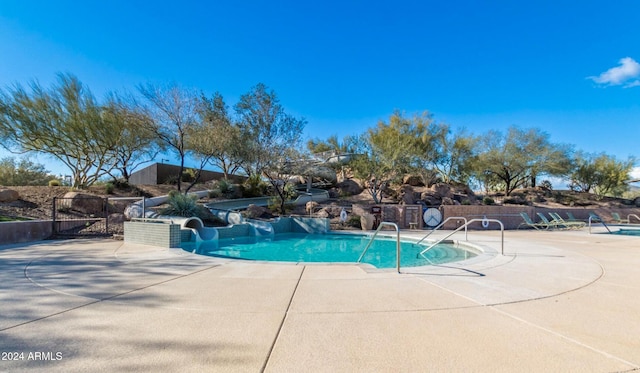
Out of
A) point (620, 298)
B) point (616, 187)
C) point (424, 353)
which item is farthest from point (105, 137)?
point (616, 187)

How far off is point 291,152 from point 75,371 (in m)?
15.8

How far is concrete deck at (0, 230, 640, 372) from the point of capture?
2365 mm

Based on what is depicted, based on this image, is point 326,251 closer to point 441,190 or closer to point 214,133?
point 214,133

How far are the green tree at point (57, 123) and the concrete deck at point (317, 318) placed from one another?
42.3 feet

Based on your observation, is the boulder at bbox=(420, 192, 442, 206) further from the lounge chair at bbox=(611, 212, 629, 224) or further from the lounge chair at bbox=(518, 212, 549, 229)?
the lounge chair at bbox=(611, 212, 629, 224)

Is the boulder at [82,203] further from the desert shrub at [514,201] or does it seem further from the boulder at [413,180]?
the desert shrub at [514,201]

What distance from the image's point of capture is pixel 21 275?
499cm

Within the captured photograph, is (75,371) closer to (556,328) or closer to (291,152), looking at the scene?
(556,328)

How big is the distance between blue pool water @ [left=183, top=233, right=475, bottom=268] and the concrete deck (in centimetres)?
253

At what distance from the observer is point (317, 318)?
10.6 ft

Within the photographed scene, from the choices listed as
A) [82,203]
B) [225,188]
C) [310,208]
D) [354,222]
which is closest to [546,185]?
[354,222]

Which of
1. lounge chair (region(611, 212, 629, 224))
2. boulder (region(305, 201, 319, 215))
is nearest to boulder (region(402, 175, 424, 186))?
boulder (region(305, 201, 319, 215))

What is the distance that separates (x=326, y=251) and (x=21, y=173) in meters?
24.0

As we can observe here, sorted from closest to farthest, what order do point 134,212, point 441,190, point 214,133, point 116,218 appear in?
point 116,218
point 134,212
point 214,133
point 441,190
